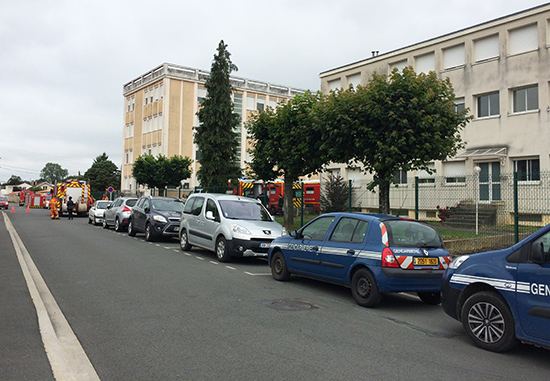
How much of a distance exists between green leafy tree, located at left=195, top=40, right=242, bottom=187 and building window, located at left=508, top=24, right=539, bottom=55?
72.8ft

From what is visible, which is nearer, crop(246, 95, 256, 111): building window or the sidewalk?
the sidewalk

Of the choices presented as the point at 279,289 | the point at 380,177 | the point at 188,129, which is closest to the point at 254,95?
the point at 188,129

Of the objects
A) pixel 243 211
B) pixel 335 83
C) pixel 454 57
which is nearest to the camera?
pixel 243 211

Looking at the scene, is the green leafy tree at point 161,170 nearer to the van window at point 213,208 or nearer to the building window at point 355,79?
the building window at point 355,79

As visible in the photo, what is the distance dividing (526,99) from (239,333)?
2368 centimetres

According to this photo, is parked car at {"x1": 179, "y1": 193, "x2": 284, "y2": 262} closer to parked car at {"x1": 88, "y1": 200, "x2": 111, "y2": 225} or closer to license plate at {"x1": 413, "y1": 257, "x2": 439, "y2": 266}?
license plate at {"x1": 413, "y1": 257, "x2": 439, "y2": 266}

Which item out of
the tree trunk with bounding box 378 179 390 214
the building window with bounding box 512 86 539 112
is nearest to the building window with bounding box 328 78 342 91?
the building window with bounding box 512 86 539 112

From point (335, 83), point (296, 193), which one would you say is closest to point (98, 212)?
point (296, 193)

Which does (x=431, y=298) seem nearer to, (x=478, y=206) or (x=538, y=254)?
(x=538, y=254)

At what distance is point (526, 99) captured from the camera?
2397 centimetres

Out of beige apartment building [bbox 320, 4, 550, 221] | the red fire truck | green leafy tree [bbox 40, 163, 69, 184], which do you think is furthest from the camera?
green leafy tree [bbox 40, 163, 69, 184]

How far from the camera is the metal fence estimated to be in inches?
480

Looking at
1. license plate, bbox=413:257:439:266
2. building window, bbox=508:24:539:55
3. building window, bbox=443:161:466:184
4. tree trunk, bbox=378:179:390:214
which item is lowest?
license plate, bbox=413:257:439:266

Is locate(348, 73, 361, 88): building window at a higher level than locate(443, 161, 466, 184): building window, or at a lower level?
higher
